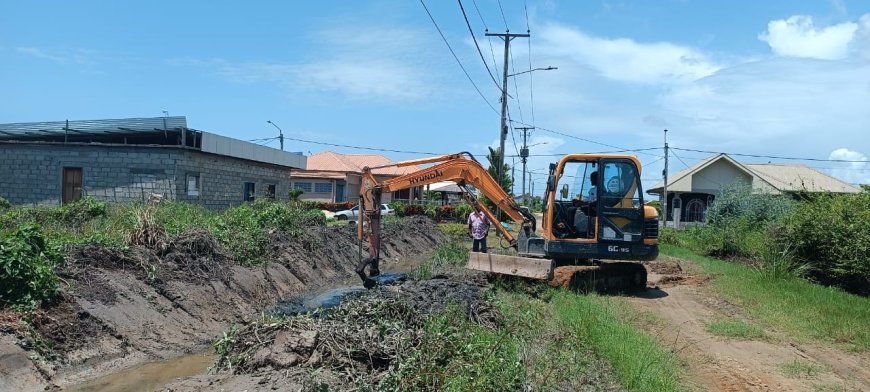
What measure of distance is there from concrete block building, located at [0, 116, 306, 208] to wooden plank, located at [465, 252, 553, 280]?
14955 millimetres

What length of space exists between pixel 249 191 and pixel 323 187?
2254 cm

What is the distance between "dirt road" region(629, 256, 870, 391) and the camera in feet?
27.0

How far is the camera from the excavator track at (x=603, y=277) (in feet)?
47.2

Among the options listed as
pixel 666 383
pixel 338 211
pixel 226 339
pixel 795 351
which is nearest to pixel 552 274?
pixel 795 351

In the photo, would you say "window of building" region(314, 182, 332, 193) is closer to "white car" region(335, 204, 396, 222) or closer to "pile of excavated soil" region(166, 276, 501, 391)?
"white car" region(335, 204, 396, 222)

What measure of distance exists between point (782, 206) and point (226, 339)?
26.5 meters

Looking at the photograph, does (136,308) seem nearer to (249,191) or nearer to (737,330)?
(737,330)

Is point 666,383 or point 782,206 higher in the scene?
point 782,206

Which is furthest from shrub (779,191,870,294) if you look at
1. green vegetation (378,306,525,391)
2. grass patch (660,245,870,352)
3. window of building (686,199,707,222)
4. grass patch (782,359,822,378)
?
window of building (686,199,707,222)

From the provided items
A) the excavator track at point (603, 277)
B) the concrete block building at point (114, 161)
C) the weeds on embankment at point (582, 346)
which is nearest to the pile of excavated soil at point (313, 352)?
the weeds on embankment at point (582, 346)

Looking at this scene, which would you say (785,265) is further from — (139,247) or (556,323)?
(139,247)

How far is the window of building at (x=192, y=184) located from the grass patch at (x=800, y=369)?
2239 centimetres

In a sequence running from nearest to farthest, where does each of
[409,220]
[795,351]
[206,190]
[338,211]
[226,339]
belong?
[226,339]
[795,351]
[206,190]
[409,220]
[338,211]

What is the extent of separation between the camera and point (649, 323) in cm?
1154
